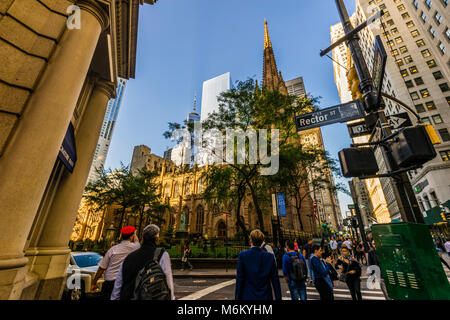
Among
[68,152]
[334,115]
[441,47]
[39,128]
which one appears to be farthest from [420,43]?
[39,128]

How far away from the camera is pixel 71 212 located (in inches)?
229

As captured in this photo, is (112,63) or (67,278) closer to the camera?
(67,278)

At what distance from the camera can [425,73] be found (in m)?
36.0

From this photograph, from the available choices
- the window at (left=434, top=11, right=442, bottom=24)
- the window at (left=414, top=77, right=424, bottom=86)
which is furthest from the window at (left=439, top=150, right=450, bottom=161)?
the window at (left=434, top=11, right=442, bottom=24)

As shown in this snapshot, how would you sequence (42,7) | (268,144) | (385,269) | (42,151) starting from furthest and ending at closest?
(268,144) → (42,7) → (42,151) → (385,269)

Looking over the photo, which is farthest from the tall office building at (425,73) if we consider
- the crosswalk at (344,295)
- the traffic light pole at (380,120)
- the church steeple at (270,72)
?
the traffic light pole at (380,120)

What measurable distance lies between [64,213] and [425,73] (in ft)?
180

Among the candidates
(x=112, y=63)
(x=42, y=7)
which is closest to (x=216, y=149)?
(x=112, y=63)

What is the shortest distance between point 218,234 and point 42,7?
42.9 meters

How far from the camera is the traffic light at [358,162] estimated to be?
10.6ft

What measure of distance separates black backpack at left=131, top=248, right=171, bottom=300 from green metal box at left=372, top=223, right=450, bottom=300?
9.38ft

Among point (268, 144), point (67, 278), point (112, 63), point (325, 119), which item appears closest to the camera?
point (325, 119)

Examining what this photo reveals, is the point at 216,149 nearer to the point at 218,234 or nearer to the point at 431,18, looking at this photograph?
the point at 218,234

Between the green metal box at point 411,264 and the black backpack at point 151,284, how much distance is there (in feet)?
9.38
